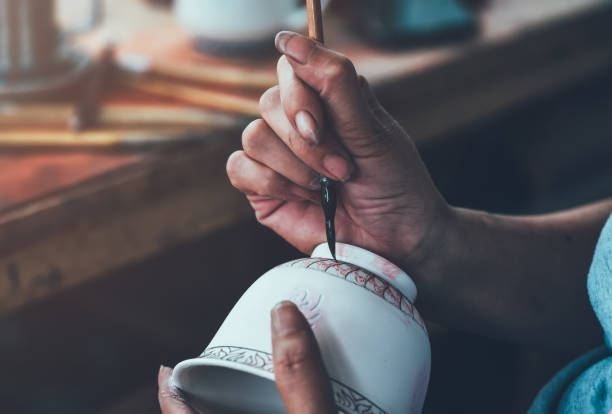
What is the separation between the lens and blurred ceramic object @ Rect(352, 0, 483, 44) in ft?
4.17

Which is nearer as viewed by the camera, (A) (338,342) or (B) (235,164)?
(A) (338,342)

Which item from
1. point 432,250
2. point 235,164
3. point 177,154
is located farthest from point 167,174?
point 432,250

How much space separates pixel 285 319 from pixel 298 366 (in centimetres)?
3

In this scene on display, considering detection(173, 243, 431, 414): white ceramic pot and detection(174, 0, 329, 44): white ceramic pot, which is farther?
detection(174, 0, 329, 44): white ceramic pot

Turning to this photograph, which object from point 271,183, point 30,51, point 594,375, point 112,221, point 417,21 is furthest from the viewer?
point 417,21

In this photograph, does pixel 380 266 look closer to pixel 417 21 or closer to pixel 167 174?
pixel 167 174

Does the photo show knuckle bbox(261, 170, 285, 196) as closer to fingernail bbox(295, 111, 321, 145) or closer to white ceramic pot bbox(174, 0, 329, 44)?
fingernail bbox(295, 111, 321, 145)

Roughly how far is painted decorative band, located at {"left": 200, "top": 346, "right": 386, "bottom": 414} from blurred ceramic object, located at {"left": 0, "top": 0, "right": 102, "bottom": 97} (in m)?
0.73

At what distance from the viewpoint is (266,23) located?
1171 millimetres

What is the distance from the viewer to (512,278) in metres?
0.69

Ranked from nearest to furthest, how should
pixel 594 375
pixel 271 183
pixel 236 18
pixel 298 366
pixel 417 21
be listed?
pixel 298 366 < pixel 594 375 < pixel 271 183 < pixel 236 18 < pixel 417 21

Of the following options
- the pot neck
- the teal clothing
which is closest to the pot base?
the pot neck

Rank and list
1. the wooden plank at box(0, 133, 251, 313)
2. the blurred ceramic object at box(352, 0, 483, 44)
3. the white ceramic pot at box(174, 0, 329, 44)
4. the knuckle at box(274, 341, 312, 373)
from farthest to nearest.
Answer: the blurred ceramic object at box(352, 0, 483, 44)
the white ceramic pot at box(174, 0, 329, 44)
the wooden plank at box(0, 133, 251, 313)
the knuckle at box(274, 341, 312, 373)

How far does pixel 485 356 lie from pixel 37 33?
3.01 feet
